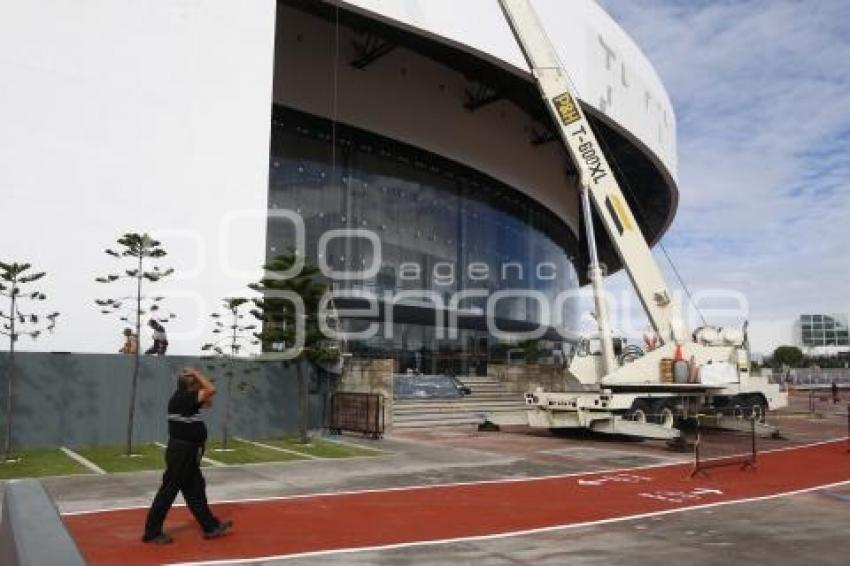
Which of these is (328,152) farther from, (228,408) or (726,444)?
(726,444)

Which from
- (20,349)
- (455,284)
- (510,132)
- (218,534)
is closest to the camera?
(218,534)

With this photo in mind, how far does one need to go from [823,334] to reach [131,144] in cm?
14727

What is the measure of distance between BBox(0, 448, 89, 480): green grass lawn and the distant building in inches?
5570

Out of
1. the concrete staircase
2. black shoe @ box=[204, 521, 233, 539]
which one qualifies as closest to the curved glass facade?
the concrete staircase

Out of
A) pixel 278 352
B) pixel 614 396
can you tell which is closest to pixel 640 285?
pixel 614 396

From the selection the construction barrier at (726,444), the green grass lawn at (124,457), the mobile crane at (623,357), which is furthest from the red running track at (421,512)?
the mobile crane at (623,357)

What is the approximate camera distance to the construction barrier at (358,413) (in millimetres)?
18984

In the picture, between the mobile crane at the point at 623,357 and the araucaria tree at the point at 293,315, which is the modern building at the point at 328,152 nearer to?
the araucaria tree at the point at 293,315

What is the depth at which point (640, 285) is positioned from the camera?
67.5ft

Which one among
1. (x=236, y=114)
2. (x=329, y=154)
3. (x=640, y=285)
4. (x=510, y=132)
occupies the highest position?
(x=510, y=132)

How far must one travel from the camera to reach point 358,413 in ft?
64.0

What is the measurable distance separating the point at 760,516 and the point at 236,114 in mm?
15332

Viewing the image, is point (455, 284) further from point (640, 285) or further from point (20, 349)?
point (20, 349)

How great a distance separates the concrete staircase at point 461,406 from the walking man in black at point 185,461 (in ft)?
47.8
